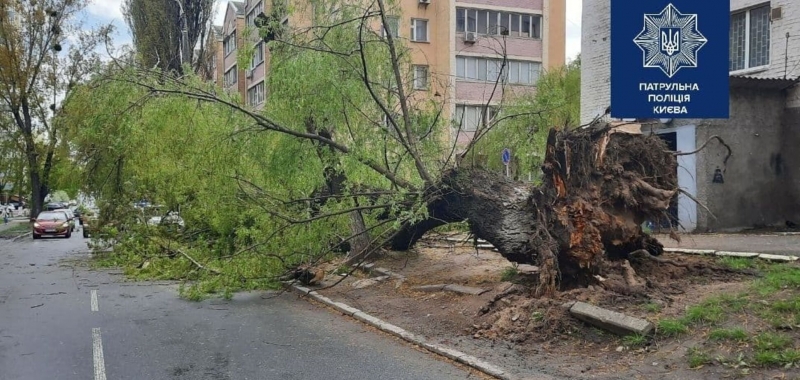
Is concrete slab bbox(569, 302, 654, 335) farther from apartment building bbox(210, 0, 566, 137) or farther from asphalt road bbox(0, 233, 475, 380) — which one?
apartment building bbox(210, 0, 566, 137)

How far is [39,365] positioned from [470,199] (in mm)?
6059

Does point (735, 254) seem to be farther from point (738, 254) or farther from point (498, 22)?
point (498, 22)

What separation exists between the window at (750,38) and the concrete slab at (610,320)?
444 inches

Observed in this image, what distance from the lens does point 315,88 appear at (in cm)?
Answer: 1061

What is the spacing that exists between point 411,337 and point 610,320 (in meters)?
2.43

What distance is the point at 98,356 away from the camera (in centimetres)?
752

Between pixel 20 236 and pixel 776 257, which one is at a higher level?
pixel 776 257

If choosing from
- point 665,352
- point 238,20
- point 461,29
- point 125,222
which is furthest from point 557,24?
point 665,352

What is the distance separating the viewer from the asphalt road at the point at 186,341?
6.84 metres

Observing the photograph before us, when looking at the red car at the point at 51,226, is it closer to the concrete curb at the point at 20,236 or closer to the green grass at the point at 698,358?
the concrete curb at the point at 20,236

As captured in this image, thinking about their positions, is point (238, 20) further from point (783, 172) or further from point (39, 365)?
point (39, 365)

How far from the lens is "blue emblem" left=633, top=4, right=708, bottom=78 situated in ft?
30.3

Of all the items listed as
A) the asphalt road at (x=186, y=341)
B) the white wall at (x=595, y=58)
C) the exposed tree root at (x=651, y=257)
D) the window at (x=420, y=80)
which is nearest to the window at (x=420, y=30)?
the white wall at (x=595, y=58)

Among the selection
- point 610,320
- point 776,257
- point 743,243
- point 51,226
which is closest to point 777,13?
point 743,243
